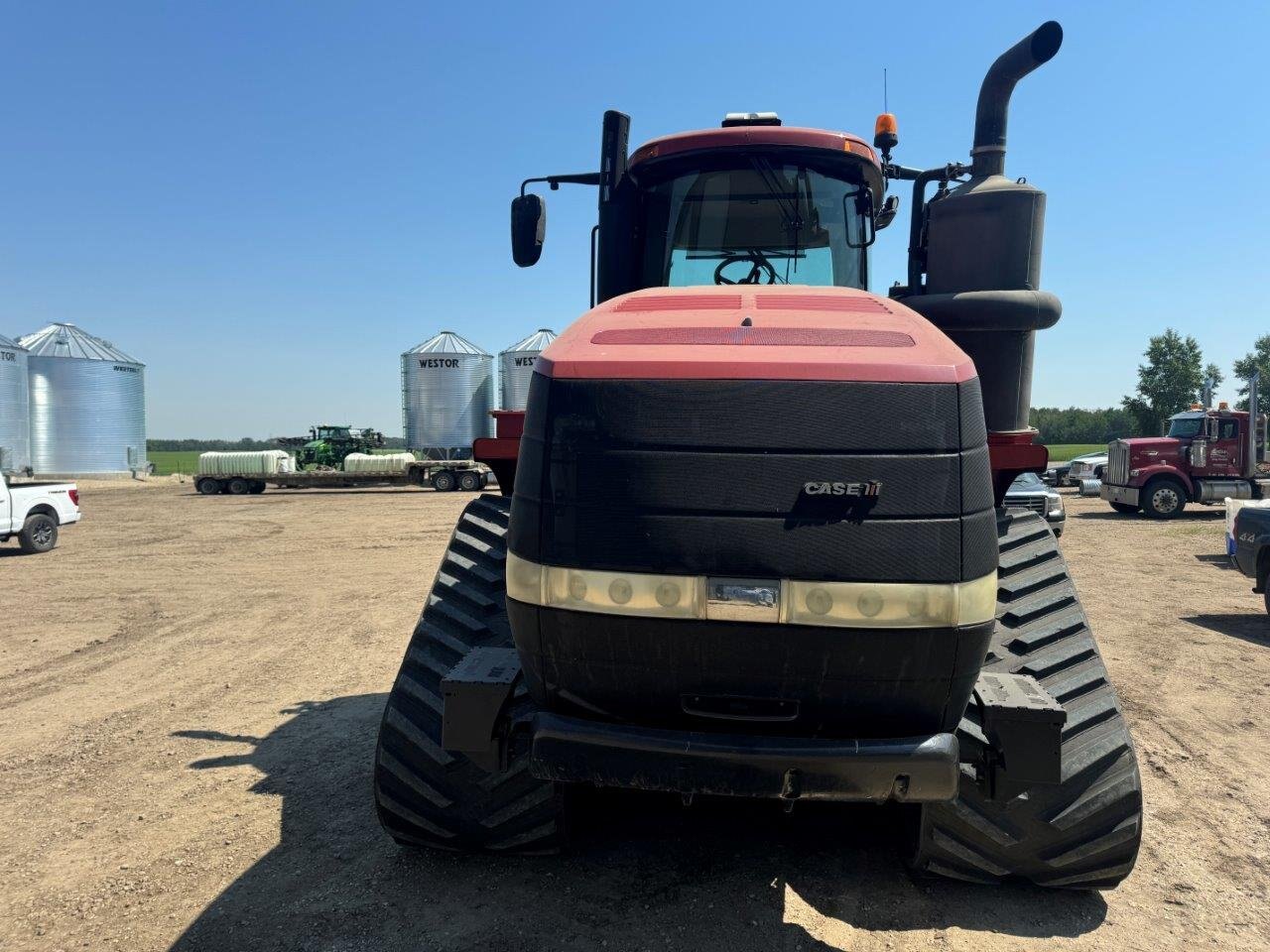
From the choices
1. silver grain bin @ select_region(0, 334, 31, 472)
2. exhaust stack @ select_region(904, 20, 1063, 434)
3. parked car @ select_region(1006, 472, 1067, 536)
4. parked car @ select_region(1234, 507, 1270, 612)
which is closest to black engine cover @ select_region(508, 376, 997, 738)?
exhaust stack @ select_region(904, 20, 1063, 434)

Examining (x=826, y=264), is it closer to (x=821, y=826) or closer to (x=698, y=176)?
(x=698, y=176)

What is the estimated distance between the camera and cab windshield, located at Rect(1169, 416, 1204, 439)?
1884cm

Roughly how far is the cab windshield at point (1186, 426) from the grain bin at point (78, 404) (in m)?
41.0

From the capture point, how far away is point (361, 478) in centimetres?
3022

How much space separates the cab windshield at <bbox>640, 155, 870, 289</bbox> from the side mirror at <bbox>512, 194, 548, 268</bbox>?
76cm

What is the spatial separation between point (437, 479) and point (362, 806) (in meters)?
26.8

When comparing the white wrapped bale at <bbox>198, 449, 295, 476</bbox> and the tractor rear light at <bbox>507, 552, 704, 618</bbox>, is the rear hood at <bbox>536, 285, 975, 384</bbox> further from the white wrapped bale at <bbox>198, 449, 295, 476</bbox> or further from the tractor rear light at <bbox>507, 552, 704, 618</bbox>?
the white wrapped bale at <bbox>198, 449, 295, 476</bbox>

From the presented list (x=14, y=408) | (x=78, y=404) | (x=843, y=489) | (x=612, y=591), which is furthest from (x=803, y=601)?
(x=78, y=404)

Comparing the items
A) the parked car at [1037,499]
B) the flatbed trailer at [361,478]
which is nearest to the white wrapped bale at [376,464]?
the flatbed trailer at [361,478]

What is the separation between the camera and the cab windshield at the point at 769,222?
3.70 meters

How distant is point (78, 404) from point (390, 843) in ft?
134

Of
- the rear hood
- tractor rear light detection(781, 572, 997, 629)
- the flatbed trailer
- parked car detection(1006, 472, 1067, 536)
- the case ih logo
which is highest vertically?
the rear hood

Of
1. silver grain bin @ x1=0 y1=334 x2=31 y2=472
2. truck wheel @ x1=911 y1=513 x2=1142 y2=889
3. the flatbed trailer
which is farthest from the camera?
silver grain bin @ x1=0 y1=334 x2=31 y2=472

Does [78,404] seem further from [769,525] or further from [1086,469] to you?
[769,525]
